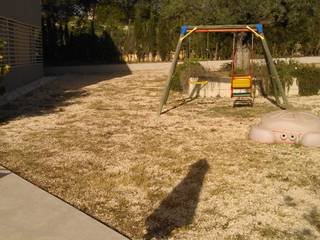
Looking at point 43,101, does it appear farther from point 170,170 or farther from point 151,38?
point 151,38

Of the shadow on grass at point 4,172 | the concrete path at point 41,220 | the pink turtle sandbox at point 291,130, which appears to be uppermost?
the pink turtle sandbox at point 291,130

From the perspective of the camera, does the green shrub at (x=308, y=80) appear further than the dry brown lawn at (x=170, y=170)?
Yes

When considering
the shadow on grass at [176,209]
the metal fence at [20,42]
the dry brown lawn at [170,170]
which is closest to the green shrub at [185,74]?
the dry brown lawn at [170,170]

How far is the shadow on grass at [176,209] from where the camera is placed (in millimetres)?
3643

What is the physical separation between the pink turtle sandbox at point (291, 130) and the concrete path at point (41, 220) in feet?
13.5

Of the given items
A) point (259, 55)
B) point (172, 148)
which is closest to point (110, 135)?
point (172, 148)

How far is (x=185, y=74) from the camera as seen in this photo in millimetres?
12750

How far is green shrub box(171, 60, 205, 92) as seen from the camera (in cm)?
1268

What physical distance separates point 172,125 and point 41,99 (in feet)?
18.5

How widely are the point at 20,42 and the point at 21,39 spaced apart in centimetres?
23

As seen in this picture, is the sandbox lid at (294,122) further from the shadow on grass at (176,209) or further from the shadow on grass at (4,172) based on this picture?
the shadow on grass at (4,172)

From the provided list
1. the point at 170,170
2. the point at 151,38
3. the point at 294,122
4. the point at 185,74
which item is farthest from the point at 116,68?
the point at 170,170

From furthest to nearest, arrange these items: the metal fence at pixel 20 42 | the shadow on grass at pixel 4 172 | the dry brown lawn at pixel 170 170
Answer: the metal fence at pixel 20 42
the shadow on grass at pixel 4 172
the dry brown lawn at pixel 170 170

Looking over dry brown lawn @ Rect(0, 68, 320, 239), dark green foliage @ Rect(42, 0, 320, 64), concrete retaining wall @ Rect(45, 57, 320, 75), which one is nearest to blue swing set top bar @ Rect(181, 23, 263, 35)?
dry brown lawn @ Rect(0, 68, 320, 239)
